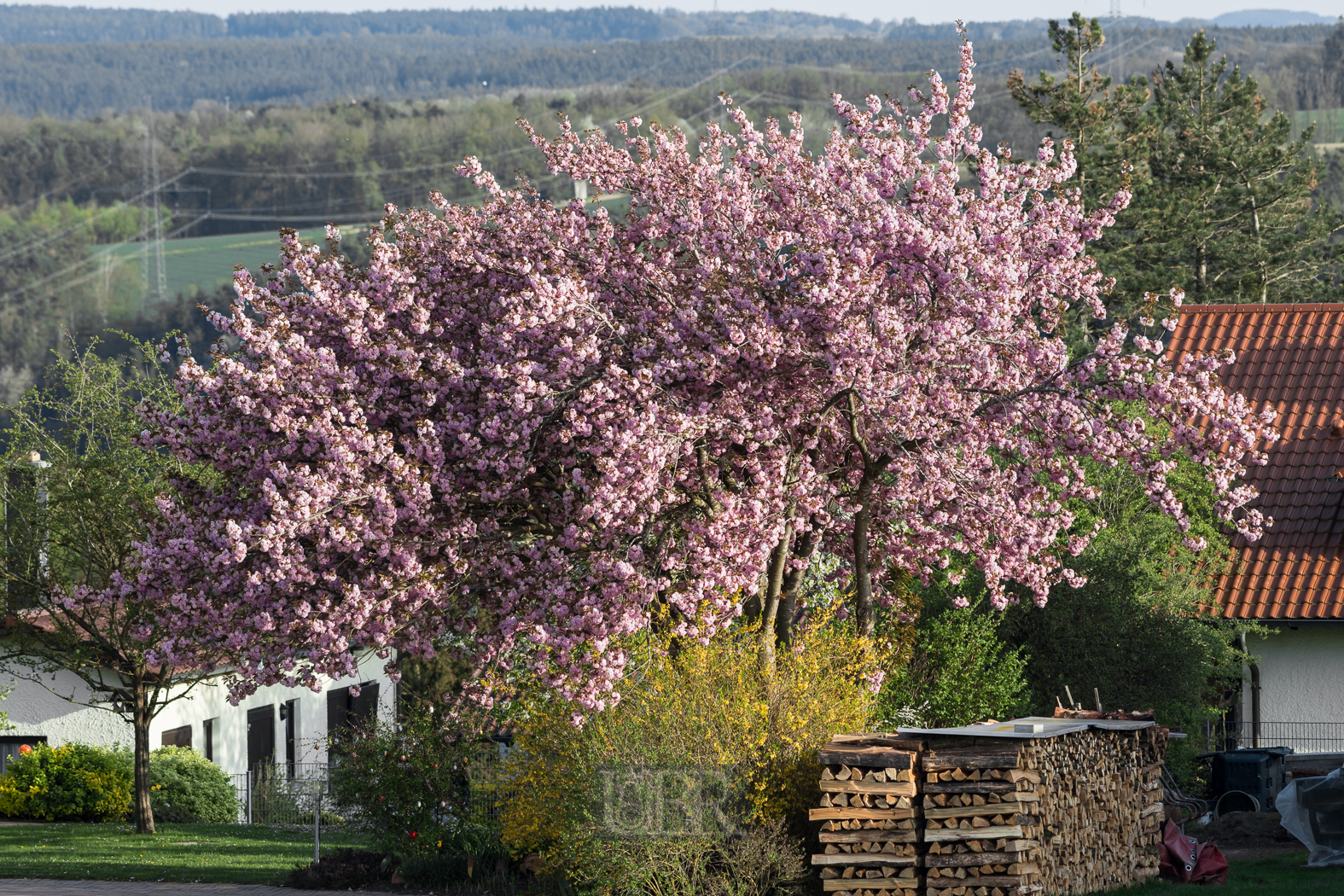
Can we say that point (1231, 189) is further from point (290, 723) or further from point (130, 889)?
point (130, 889)

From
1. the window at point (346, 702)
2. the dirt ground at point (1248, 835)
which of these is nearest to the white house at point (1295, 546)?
the dirt ground at point (1248, 835)

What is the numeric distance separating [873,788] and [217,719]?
2248 centimetres

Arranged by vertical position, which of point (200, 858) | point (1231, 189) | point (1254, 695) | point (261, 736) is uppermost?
point (1231, 189)

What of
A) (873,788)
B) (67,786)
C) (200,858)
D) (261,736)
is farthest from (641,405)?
(261,736)

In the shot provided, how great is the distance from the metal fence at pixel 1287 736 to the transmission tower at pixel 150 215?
127677mm

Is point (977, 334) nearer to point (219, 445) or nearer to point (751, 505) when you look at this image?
point (751, 505)

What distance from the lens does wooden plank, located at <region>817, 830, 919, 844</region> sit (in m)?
13.1

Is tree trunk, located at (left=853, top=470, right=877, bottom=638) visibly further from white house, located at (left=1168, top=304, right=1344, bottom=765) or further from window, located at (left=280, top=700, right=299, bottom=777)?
window, located at (left=280, top=700, right=299, bottom=777)

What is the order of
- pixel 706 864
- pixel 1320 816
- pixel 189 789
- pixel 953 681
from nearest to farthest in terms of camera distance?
pixel 706 864 → pixel 1320 816 → pixel 953 681 → pixel 189 789

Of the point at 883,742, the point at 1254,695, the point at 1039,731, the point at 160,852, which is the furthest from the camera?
the point at 1254,695

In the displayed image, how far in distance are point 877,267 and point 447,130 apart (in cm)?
14564

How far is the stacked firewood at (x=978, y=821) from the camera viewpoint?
509 inches

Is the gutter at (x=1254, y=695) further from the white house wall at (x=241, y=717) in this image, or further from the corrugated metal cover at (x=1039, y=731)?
the white house wall at (x=241, y=717)

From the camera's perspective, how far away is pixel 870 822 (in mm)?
13117
